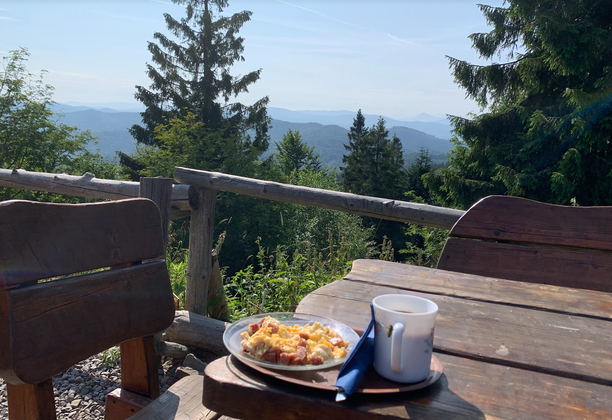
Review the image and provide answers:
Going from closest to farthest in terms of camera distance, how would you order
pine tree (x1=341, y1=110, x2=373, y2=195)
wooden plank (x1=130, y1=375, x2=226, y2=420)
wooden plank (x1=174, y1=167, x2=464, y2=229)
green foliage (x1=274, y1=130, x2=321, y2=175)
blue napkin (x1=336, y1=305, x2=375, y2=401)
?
blue napkin (x1=336, y1=305, x2=375, y2=401) → wooden plank (x1=130, y1=375, x2=226, y2=420) → wooden plank (x1=174, y1=167, x2=464, y2=229) → pine tree (x1=341, y1=110, x2=373, y2=195) → green foliage (x1=274, y1=130, x2=321, y2=175)

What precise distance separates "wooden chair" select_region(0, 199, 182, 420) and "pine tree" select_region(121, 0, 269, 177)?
77.5ft

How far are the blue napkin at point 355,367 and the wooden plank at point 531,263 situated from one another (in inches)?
41.8

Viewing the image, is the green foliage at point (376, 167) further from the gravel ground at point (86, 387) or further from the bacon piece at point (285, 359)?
the bacon piece at point (285, 359)

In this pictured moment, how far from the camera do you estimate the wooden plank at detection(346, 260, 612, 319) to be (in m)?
1.34

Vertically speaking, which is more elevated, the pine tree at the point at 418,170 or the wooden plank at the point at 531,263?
the wooden plank at the point at 531,263

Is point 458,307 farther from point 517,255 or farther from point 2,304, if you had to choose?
point 2,304

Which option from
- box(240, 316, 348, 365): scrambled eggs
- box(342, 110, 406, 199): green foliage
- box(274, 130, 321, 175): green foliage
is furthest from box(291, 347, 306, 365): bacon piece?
box(274, 130, 321, 175): green foliage

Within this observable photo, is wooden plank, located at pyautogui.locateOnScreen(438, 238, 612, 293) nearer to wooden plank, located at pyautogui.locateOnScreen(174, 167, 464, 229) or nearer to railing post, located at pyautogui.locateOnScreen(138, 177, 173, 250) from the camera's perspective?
wooden plank, located at pyautogui.locateOnScreen(174, 167, 464, 229)

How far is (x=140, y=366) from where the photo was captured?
1.43m

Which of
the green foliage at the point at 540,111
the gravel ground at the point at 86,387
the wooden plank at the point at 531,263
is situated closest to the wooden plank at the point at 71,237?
the wooden plank at the point at 531,263

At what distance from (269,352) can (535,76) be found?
14584mm

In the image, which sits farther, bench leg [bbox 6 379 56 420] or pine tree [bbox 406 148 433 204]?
pine tree [bbox 406 148 433 204]

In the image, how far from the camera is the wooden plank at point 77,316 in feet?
3.25

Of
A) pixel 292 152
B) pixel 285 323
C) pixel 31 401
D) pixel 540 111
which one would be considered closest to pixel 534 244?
pixel 285 323
